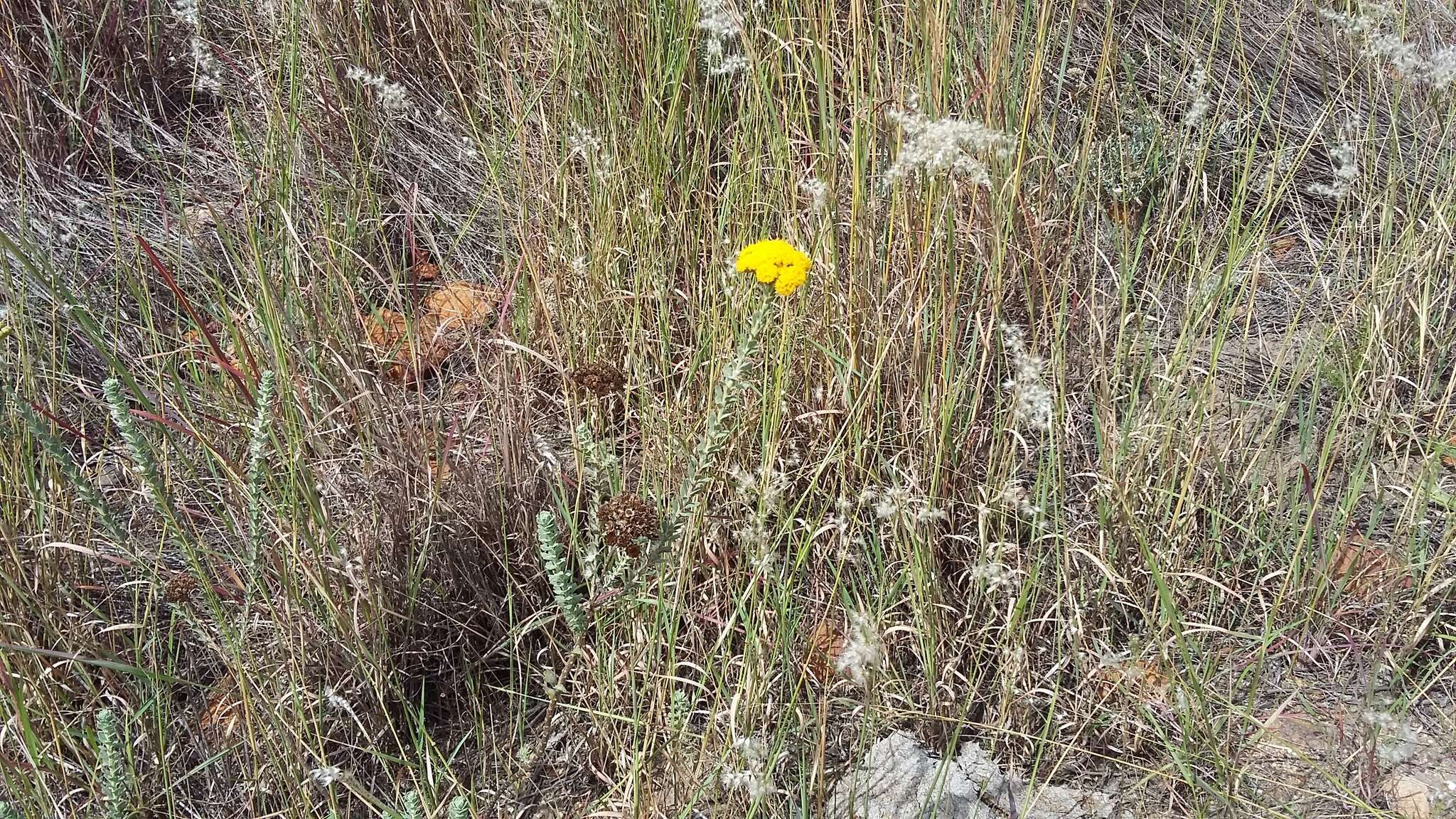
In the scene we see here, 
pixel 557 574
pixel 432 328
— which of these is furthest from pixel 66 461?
pixel 432 328

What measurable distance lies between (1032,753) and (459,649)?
83 centimetres

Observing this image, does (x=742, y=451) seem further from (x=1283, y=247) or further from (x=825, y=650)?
(x=1283, y=247)

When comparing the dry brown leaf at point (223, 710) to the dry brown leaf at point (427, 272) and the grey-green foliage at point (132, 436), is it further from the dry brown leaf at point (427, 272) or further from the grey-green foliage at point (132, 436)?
the dry brown leaf at point (427, 272)

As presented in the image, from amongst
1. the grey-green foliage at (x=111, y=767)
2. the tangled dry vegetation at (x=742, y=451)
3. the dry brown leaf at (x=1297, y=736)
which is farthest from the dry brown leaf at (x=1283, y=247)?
the grey-green foliage at (x=111, y=767)

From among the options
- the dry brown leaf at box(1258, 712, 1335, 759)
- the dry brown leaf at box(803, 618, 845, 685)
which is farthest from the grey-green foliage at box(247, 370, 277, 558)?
the dry brown leaf at box(1258, 712, 1335, 759)

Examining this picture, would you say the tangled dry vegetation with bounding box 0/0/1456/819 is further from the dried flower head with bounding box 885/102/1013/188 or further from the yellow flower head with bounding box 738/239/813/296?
the yellow flower head with bounding box 738/239/813/296

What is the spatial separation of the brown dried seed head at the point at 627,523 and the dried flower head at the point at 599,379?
0.81 ft

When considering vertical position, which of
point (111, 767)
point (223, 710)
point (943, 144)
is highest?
point (943, 144)

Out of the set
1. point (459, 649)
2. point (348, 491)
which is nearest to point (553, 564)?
point (459, 649)

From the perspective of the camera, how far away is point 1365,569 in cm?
153

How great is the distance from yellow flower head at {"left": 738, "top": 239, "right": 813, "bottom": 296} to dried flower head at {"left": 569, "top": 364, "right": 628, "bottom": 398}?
276 mm

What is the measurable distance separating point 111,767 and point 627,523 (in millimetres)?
632

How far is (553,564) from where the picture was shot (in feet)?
3.84

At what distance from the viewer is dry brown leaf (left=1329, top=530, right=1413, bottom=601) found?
1.47m
